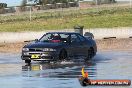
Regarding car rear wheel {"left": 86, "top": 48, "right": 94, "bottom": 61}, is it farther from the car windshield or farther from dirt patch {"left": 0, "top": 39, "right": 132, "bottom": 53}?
dirt patch {"left": 0, "top": 39, "right": 132, "bottom": 53}

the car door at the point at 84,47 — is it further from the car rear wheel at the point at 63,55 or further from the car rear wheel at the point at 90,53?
the car rear wheel at the point at 63,55

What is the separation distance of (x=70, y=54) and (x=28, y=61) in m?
2.09

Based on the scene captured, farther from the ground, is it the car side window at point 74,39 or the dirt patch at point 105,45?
the car side window at point 74,39

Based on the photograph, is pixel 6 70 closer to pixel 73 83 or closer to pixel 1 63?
pixel 1 63

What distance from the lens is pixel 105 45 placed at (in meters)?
39.4

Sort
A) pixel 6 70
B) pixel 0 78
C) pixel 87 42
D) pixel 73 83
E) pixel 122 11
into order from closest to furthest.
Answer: pixel 73 83, pixel 0 78, pixel 6 70, pixel 87 42, pixel 122 11

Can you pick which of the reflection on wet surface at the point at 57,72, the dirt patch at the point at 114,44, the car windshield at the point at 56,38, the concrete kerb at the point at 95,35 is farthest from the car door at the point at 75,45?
the concrete kerb at the point at 95,35

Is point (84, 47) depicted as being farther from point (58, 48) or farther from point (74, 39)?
point (58, 48)

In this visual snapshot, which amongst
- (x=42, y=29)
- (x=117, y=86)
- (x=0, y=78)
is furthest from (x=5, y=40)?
(x=117, y=86)

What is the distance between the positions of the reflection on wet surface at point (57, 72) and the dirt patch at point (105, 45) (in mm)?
7615

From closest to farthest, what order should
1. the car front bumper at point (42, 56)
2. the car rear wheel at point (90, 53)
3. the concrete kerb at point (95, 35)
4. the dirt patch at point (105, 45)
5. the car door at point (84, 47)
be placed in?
1. the car front bumper at point (42, 56)
2. the car door at point (84, 47)
3. the car rear wheel at point (90, 53)
4. the dirt patch at point (105, 45)
5. the concrete kerb at point (95, 35)

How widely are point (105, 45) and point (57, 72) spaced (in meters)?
17.0

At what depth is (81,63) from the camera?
27.6 meters

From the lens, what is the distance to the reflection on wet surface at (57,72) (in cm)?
1870
